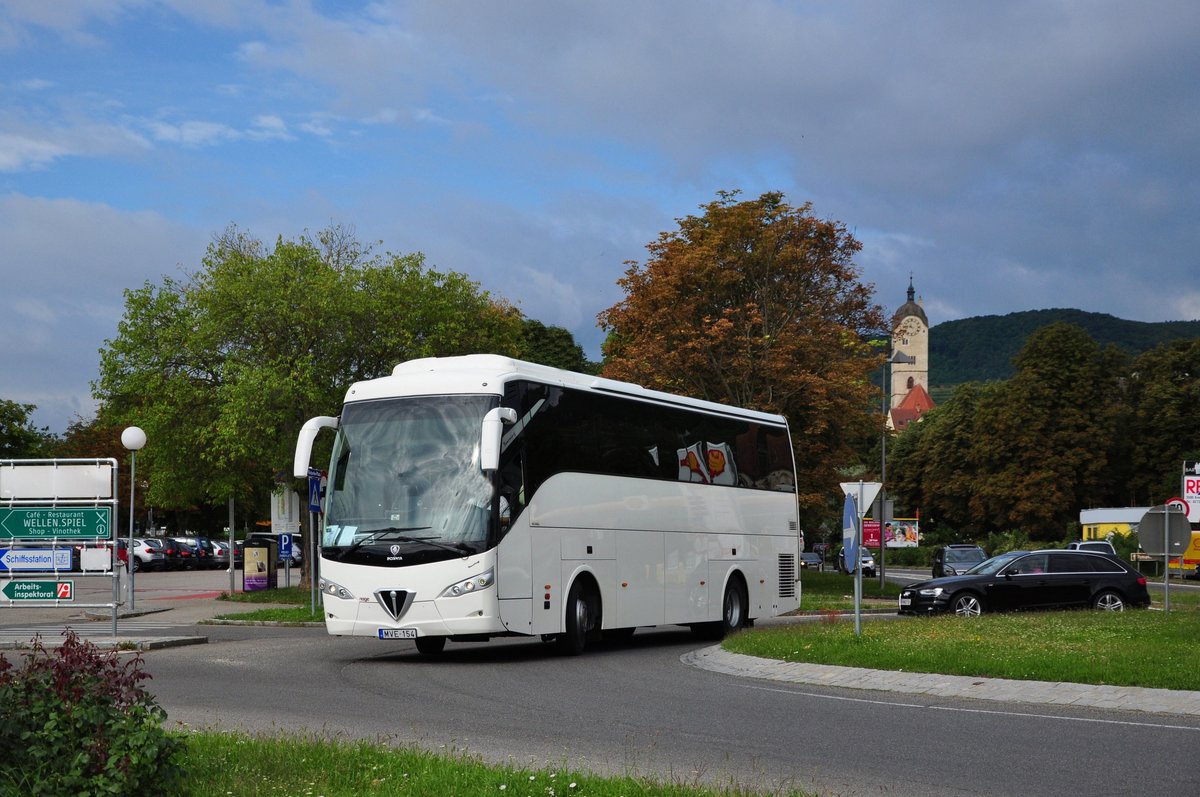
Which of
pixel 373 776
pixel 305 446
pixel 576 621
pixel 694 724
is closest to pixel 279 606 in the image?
pixel 576 621

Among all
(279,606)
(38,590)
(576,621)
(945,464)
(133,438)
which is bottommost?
(279,606)

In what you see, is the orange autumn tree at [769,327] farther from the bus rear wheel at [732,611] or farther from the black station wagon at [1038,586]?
the bus rear wheel at [732,611]

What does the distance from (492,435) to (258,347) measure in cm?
2105

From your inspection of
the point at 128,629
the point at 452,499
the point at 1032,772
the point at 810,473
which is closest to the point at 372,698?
the point at 452,499

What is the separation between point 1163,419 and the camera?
84.4 meters

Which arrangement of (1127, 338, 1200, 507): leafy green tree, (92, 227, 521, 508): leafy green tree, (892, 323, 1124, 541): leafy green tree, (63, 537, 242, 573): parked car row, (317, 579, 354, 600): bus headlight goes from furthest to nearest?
(892, 323, 1124, 541): leafy green tree
(1127, 338, 1200, 507): leafy green tree
(63, 537, 242, 573): parked car row
(92, 227, 521, 508): leafy green tree
(317, 579, 354, 600): bus headlight

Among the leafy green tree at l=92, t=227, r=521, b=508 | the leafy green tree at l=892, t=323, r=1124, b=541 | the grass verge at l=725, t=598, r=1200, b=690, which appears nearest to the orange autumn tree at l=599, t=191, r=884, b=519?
the leafy green tree at l=92, t=227, r=521, b=508

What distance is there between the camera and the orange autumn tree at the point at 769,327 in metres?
41.9

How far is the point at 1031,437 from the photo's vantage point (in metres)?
87.0

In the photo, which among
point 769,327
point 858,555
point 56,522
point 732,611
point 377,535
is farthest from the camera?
point 769,327

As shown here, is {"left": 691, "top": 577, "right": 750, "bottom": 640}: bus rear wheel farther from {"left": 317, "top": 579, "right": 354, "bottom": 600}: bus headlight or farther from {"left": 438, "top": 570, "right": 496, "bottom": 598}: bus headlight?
{"left": 317, "top": 579, "right": 354, "bottom": 600}: bus headlight

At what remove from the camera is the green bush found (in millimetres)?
6980

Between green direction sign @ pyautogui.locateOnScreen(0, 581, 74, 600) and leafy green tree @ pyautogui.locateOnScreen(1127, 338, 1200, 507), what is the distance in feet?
237

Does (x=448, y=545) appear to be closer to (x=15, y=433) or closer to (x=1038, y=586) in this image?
(x=1038, y=586)
